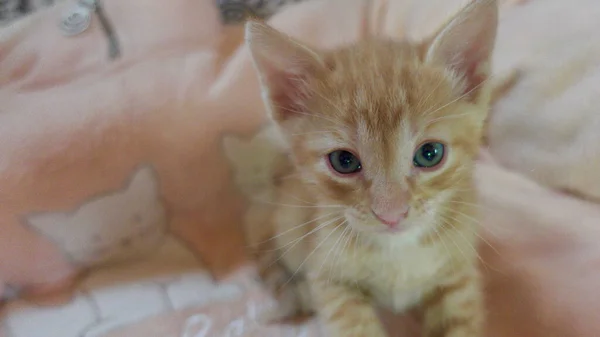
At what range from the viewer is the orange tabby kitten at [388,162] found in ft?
2.74

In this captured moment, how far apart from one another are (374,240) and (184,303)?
50 centimetres

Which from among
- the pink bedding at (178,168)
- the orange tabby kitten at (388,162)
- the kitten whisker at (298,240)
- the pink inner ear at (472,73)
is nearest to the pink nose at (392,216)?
the orange tabby kitten at (388,162)

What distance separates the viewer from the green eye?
858mm

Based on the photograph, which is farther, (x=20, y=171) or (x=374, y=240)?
(x=20, y=171)

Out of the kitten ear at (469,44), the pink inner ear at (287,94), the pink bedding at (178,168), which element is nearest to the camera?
the kitten ear at (469,44)

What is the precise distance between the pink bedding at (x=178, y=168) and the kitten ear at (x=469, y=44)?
1.32ft

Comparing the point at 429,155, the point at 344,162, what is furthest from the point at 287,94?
the point at 429,155

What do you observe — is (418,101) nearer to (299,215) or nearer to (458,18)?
(458,18)

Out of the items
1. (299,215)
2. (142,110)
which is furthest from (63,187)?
(299,215)

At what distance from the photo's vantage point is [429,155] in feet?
2.83

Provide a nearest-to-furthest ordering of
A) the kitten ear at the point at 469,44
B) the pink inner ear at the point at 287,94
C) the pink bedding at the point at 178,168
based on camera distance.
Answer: the kitten ear at the point at 469,44 → the pink inner ear at the point at 287,94 → the pink bedding at the point at 178,168

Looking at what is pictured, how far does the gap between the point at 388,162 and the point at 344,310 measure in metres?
0.34

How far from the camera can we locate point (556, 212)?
110 centimetres

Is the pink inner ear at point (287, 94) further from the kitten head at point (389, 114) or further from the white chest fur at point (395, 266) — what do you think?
the white chest fur at point (395, 266)
